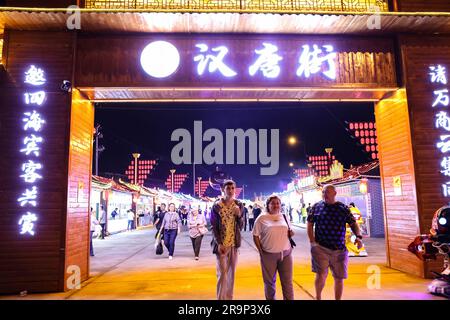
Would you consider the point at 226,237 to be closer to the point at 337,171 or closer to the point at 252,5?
the point at 252,5

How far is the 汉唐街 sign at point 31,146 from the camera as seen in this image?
21.6 ft

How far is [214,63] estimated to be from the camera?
7398 mm

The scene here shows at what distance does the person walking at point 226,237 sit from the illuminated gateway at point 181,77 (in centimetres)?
315

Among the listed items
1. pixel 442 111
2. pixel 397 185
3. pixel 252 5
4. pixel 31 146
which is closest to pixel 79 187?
pixel 31 146

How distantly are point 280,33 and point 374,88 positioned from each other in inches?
94.2

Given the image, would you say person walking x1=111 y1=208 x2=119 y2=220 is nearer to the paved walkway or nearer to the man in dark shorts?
the paved walkway

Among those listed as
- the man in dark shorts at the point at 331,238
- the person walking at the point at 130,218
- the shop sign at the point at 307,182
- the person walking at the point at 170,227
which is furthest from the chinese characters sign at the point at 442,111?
the person walking at the point at 130,218

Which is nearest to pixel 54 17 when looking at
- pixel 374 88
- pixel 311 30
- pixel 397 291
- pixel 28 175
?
pixel 28 175

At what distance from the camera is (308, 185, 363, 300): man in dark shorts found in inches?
197

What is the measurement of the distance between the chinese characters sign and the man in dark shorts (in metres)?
3.54

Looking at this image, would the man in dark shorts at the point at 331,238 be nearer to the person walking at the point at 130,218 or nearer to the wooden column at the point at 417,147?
the wooden column at the point at 417,147

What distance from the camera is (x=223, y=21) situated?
712cm

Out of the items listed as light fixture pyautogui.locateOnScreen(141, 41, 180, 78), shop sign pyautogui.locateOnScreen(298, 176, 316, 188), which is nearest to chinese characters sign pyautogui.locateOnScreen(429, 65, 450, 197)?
light fixture pyautogui.locateOnScreen(141, 41, 180, 78)
